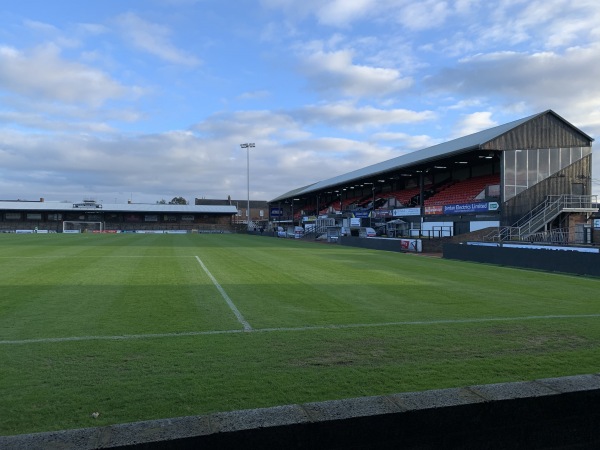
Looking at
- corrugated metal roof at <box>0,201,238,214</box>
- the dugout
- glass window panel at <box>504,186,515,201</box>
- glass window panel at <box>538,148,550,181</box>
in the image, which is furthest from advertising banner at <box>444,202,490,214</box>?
corrugated metal roof at <box>0,201,238,214</box>

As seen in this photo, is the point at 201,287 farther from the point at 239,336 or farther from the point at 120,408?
the point at 120,408

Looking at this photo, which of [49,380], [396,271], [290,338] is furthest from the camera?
[396,271]

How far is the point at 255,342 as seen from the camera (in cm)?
672

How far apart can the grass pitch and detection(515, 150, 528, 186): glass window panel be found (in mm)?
23129

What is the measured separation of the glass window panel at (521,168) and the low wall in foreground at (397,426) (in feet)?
115

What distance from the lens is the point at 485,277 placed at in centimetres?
1631

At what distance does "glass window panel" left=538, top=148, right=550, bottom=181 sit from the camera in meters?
35.8

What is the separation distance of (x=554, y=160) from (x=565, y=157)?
1.24 meters

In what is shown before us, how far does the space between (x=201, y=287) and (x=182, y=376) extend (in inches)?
305

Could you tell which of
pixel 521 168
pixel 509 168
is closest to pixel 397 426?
pixel 509 168

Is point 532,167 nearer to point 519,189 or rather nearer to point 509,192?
point 519,189

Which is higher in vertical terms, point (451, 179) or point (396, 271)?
point (451, 179)

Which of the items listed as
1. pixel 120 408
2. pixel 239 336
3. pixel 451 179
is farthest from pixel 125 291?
pixel 451 179

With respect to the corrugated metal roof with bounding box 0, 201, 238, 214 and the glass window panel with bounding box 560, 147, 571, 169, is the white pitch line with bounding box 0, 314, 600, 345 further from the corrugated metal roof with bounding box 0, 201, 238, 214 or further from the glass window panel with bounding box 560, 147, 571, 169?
the corrugated metal roof with bounding box 0, 201, 238, 214
